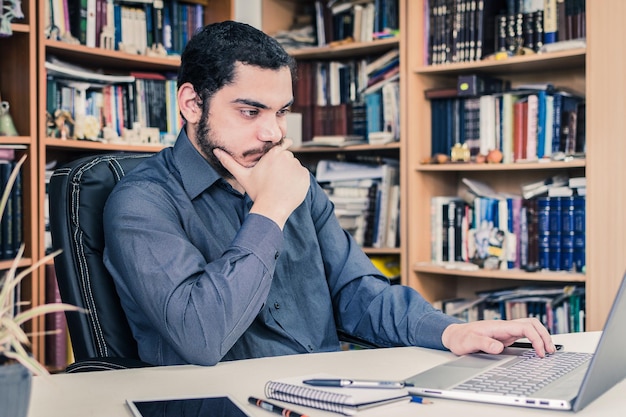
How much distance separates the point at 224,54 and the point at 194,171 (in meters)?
0.25

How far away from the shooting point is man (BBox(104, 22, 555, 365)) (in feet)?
4.43

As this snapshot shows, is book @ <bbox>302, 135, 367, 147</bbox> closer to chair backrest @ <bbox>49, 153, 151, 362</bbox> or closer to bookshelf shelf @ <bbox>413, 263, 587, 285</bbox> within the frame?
bookshelf shelf @ <bbox>413, 263, 587, 285</bbox>

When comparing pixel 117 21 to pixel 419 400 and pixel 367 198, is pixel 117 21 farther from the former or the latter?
pixel 419 400

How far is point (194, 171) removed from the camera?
5.41 feet

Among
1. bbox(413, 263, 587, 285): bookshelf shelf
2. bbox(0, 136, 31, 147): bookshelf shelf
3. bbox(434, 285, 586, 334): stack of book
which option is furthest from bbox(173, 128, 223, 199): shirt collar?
bbox(434, 285, 586, 334): stack of book

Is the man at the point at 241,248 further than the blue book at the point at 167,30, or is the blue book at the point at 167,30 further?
the blue book at the point at 167,30

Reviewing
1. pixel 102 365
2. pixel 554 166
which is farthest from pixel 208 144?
pixel 554 166

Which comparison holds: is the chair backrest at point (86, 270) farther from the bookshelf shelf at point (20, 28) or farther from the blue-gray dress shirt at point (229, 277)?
the bookshelf shelf at point (20, 28)

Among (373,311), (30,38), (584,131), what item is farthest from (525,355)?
(30,38)

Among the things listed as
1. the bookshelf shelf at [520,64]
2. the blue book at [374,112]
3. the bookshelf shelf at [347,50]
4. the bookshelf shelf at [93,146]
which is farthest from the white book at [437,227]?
the bookshelf shelf at [93,146]

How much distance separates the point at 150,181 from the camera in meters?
1.58

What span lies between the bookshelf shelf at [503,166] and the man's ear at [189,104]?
167 cm

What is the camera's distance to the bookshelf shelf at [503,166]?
2.92m

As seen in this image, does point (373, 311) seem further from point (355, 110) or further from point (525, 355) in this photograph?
point (355, 110)
